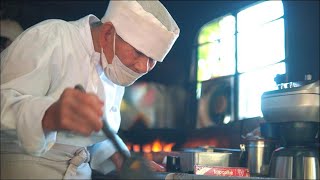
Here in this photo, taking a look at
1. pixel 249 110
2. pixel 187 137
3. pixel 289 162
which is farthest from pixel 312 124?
pixel 187 137

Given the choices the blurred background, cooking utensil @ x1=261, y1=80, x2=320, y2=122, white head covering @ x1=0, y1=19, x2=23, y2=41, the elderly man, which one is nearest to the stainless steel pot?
cooking utensil @ x1=261, y1=80, x2=320, y2=122

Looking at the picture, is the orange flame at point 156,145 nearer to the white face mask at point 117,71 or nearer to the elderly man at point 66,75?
the elderly man at point 66,75

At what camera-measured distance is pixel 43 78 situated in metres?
1.05

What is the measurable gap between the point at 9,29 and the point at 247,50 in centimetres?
184

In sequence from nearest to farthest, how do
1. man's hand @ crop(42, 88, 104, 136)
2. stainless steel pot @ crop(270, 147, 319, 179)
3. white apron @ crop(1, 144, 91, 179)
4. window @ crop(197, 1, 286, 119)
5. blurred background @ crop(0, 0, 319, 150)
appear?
man's hand @ crop(42, 88, 104, 136) < white apron @ crop(1, 144, 91, 179) < stainless steel pot @ crop(270, 147, 319, 179) < blurred background @ crop(0, 0, 319, 150) < window @ crop(197, 1, 286, 119)

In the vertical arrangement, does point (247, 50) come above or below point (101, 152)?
above

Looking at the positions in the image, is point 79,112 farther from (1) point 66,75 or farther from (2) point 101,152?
(2) point 101,152

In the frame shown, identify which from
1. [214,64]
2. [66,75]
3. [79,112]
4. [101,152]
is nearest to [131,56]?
[66,75]

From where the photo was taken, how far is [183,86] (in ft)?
13.1

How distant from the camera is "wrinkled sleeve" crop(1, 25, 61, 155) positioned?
34.6 inches

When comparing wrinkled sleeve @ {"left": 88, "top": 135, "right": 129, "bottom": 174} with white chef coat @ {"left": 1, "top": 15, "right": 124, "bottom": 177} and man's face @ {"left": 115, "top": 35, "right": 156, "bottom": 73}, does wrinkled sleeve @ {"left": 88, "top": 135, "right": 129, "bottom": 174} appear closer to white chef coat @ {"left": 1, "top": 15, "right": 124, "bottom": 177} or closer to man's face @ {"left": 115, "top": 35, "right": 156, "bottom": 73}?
white chef coat @ {"left": 1, "top": 15, "right": 124, "bottom": 177}

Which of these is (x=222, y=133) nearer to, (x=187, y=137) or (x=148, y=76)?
(x=187, y=137)

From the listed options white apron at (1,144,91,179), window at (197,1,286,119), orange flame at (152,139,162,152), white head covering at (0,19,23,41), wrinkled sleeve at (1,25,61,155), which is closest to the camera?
wrinkled sleeve at (1,25,61,155)

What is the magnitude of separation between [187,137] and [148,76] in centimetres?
74
